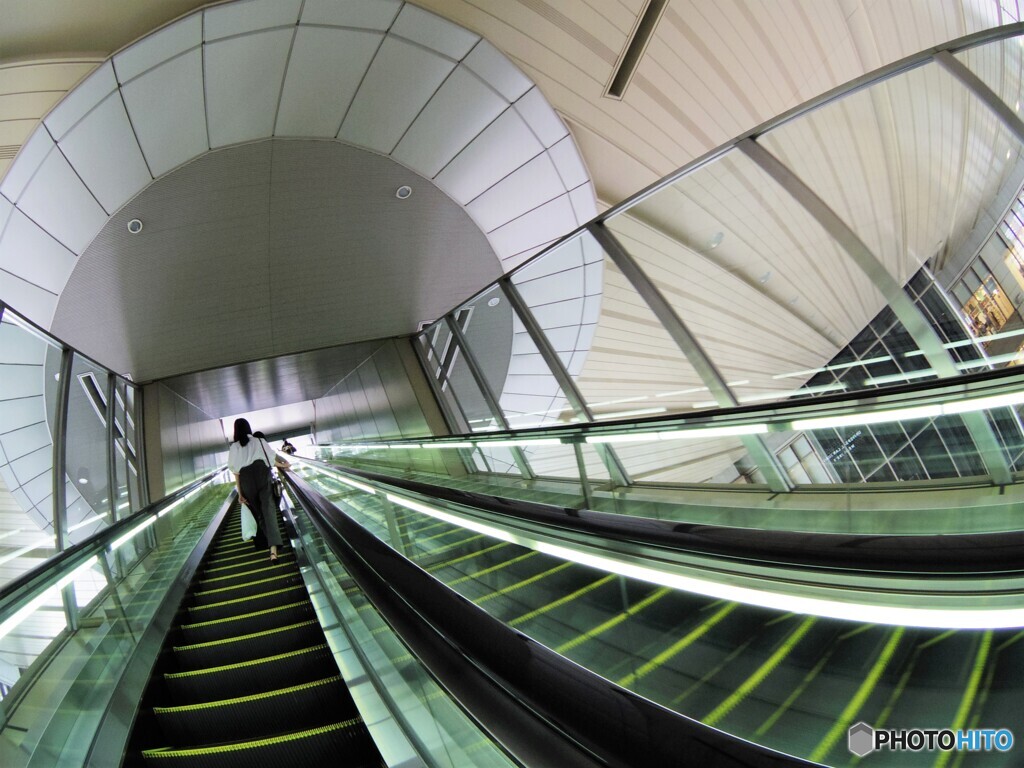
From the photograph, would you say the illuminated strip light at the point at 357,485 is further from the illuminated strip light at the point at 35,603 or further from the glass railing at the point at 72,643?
the illuminated strip light at the point at 35,603

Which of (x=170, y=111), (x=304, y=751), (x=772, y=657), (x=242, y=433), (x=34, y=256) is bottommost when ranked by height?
(x=304, y=751)

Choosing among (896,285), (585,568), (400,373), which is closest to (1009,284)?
(896,285)

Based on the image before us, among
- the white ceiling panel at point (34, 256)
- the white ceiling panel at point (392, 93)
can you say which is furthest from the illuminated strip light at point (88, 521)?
the white ceiling panel at point (392, 93)

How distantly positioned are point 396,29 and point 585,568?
5.73 m

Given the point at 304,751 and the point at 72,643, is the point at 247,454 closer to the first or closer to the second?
the point at 72,643

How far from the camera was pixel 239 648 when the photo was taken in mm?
3045

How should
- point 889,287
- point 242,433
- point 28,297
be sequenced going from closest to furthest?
point 889,287 < point 242,433 < point 28,297

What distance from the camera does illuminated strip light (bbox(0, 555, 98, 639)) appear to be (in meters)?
1.62

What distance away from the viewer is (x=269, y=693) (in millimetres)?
2248

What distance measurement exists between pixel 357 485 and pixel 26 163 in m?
5.00

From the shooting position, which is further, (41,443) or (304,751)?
(41,443)

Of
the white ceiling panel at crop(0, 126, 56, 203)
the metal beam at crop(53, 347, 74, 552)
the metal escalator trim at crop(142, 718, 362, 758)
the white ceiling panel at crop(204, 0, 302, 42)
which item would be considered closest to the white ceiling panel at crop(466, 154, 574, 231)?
the white ceiling panel at crop(204, 0, 302, 42)

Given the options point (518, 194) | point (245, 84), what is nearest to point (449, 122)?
point (518, 194)

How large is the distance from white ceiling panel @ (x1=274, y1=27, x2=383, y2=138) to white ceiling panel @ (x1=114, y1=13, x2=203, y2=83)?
2.91ft
